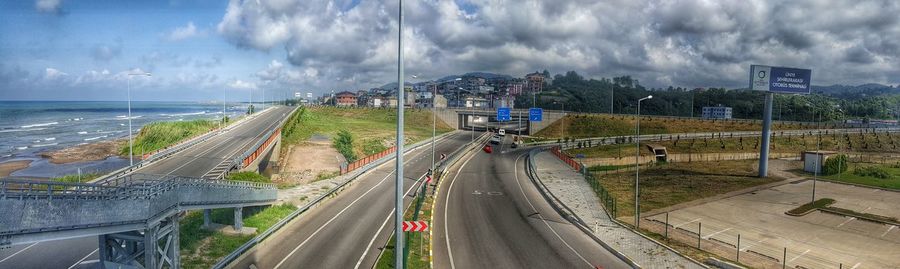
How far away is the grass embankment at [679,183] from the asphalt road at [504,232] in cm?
903

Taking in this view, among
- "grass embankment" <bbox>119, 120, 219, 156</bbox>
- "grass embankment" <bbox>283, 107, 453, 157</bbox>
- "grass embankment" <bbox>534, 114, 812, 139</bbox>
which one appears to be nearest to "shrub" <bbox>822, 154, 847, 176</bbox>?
"grass embankment" <bbox>534, 114, 812, 139</bbox>

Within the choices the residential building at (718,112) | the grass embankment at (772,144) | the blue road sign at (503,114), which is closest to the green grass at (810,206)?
the grass embankment at (772,144)

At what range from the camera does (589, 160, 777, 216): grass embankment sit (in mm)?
44806

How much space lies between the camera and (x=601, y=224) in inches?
1299

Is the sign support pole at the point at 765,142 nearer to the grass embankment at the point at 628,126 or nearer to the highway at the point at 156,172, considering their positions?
the grass embankment at the point at 628,126

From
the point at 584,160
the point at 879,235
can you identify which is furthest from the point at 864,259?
the point at 584,160

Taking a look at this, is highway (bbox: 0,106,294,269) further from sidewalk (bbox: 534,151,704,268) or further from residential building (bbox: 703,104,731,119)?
residential building (bbox: 703,104,731,119)

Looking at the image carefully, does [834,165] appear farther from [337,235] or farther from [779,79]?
[337,235]

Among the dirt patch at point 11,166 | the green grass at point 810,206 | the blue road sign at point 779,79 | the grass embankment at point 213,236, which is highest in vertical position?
the blue road sign at point 779,79

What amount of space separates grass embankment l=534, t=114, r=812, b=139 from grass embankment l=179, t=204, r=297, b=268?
85348 mm

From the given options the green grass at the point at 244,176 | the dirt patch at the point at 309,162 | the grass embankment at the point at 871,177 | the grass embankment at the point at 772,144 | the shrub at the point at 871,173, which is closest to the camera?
the green grass at the point at 244,176

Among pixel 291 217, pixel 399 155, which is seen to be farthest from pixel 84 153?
pixel 399 155

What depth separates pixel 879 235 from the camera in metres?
33.7

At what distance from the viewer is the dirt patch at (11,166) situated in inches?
2205
